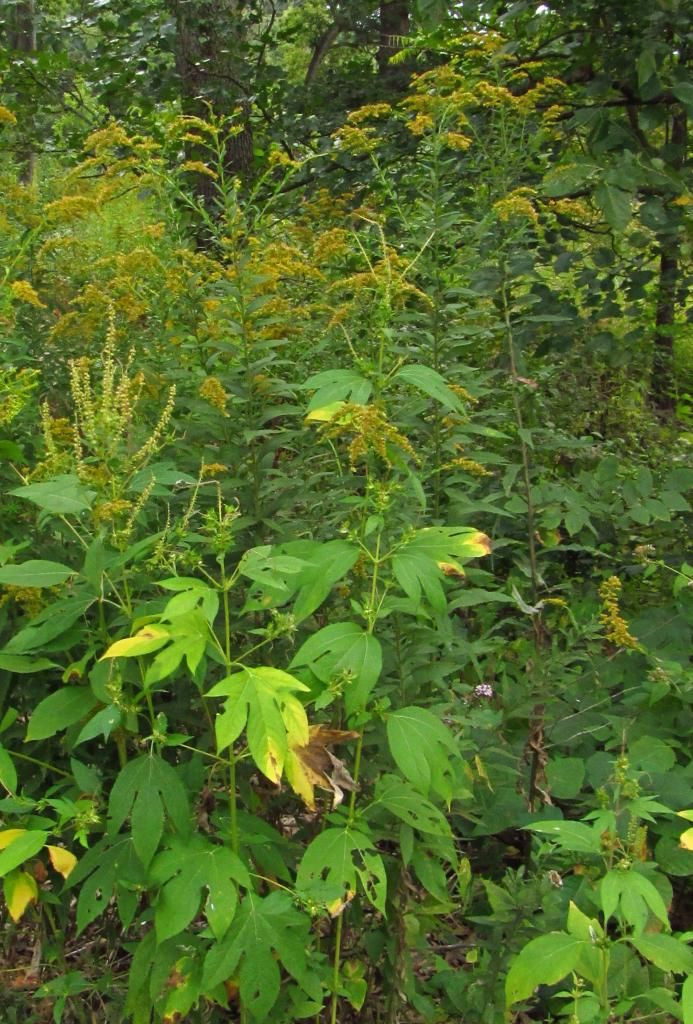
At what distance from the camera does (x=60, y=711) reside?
1938 millimetres

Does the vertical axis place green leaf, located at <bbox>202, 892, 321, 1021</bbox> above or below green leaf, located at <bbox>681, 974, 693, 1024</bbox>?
above

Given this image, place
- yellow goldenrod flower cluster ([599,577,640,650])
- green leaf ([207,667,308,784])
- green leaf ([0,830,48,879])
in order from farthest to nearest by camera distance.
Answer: yellow goldenrod flower cluster ([599,577,640,650])
green leaf ([0,830,48,879])
green leaf ([207,667,308,784])

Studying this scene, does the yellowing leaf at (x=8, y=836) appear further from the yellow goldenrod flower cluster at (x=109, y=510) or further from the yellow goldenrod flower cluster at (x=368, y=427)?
the yellow goldenrod flower cluster at (x=368, y=427)

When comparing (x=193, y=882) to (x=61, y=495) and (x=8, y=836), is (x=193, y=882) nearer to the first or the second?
(x=8, y=836)

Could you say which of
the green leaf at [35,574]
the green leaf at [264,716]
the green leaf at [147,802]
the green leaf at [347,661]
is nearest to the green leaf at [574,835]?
the green leaf at [347,661]

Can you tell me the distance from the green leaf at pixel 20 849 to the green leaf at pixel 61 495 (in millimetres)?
560

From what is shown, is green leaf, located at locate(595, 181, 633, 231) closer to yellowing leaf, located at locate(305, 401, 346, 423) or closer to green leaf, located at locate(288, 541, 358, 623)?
yellowing leaf, located at locate(305, 401, 346, 423)

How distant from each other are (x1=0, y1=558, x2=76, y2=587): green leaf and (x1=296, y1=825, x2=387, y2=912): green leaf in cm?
67

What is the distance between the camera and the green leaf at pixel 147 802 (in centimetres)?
178

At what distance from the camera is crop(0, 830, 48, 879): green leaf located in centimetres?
175

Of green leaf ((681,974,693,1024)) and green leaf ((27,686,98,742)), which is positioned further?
green leaf ((27,686,98,742))

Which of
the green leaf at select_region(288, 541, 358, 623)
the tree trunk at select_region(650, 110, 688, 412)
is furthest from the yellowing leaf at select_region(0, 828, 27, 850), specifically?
the tree trunk at select_region(650, 110, 688, 412)

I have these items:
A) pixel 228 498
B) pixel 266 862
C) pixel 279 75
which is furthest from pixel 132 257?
pixel 279 75

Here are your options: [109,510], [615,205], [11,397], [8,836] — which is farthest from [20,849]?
[615,205]
